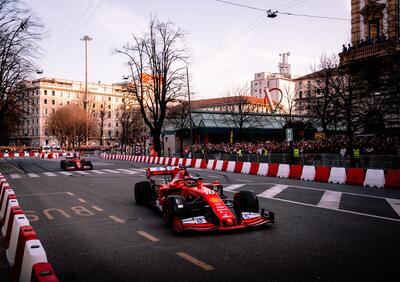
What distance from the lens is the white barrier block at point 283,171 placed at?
71.5ft

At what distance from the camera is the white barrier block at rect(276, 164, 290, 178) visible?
21781 millimetres

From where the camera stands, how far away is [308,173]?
20406 millimetres

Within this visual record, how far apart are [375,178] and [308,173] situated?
12.4ft

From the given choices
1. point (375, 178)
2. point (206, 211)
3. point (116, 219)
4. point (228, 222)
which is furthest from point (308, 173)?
point (228, 222)

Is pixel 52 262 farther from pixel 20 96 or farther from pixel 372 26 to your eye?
pixel 372 26

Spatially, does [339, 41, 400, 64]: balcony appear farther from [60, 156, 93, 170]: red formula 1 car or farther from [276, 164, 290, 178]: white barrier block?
[60, 156, 93, 170]: red formula 1 car

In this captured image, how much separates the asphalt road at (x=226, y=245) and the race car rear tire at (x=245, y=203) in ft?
1.84

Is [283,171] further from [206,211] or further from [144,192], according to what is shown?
[206,211]

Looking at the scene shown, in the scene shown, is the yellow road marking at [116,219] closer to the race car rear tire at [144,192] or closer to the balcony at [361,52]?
the race car rear tire at [144,192]

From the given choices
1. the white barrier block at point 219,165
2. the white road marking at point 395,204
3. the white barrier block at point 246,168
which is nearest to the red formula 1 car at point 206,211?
the white road marking at point 395,204

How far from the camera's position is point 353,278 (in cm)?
537

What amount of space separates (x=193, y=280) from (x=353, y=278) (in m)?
2.06

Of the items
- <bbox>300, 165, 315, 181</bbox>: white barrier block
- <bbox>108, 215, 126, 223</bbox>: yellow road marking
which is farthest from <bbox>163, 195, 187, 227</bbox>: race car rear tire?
<bbox>300, 165, 315, 181</bbox>: white barrier block

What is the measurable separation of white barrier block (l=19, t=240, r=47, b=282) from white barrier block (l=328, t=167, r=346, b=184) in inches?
630
